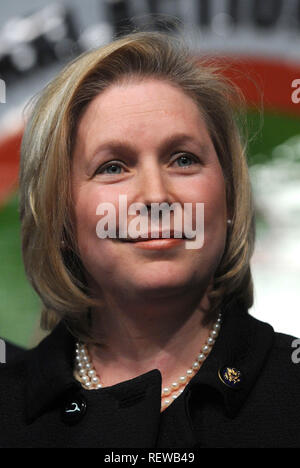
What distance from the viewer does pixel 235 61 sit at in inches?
70.7

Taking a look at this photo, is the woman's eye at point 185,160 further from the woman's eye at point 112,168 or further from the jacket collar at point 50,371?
the jacket collar at point 50,371

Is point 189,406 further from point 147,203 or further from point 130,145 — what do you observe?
point 130,145

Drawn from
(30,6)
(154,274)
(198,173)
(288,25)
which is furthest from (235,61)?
(154,274)

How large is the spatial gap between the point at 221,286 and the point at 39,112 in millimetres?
483

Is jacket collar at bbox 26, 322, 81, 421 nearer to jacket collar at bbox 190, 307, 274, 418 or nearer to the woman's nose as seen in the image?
jacket collar at bbox 190, 307, 274, 418

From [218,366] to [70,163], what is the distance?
0.45 meters

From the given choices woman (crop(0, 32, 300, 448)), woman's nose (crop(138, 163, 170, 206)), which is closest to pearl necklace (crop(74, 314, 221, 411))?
woman (crop(0, 32, 300, 448))

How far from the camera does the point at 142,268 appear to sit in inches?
43.1

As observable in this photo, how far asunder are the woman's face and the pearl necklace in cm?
13

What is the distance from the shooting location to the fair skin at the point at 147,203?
3.63 ft

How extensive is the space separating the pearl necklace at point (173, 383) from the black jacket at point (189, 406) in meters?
0.03

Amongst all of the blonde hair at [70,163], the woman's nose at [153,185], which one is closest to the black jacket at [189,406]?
the blonde hair at [70,163]

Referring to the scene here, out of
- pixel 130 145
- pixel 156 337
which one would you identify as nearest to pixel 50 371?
pixel 156 337

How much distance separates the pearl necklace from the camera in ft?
3.82
